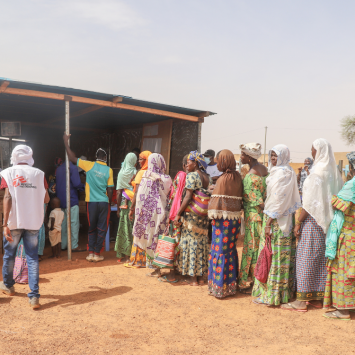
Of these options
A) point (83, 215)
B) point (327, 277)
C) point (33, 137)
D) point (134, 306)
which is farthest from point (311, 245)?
point (33, 137)

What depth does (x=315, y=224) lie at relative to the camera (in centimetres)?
393

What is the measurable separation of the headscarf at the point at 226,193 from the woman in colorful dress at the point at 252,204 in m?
0.19

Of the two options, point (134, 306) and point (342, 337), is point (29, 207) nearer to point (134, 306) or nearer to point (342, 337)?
point (134, 306)

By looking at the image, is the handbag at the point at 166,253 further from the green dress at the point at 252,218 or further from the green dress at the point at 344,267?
the green dress at the point at 344,267

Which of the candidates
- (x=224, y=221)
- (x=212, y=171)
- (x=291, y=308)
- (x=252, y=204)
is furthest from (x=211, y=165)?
(x=291, y=308)

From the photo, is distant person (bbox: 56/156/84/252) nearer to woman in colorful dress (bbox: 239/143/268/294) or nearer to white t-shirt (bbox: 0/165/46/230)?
white t-shirt (bbox: 0/165/46/230)

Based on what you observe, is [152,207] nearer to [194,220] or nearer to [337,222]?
[194,220]

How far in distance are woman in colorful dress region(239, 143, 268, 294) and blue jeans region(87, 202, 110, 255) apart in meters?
2.79

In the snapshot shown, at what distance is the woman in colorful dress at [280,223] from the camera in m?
3.98

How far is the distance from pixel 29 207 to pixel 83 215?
16.1 ft

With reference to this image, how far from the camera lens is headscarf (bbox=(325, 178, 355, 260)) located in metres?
3.59

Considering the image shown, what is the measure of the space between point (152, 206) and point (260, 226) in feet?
5.97

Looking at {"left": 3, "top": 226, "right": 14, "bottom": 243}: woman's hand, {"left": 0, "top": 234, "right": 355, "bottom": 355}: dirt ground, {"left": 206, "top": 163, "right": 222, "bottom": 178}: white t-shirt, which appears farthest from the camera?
{"left": 206, "top": 163, "right": 222, "bottom": 178}: white t-shirt

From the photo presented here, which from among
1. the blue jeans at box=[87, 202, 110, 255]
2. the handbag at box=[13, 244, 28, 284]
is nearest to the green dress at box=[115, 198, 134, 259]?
the blue jeans at box=[87, 202, 110, 255]
